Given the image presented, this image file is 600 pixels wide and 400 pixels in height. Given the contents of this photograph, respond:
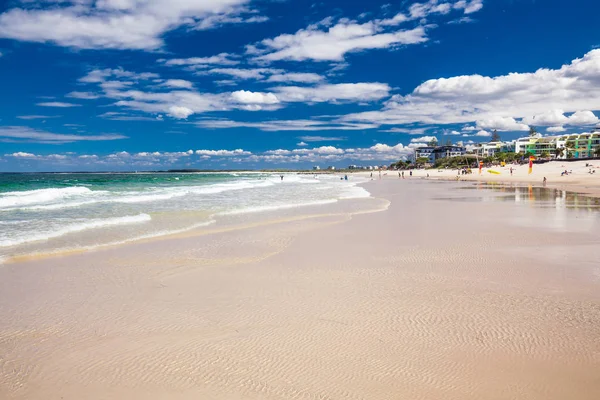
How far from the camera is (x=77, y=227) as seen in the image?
47.6 feet

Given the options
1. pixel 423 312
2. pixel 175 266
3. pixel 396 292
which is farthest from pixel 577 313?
pixel 175 266

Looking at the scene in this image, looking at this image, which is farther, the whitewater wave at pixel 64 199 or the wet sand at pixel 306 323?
the whitewater wave at pixel 64 199

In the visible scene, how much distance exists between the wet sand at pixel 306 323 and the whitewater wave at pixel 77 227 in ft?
10.4

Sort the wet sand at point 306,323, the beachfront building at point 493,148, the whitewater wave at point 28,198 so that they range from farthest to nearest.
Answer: the beachfront building at point 493,148
the whitewater wave at point 28,198
the wet sand at point 306,323

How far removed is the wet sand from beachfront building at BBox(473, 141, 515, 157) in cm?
16066

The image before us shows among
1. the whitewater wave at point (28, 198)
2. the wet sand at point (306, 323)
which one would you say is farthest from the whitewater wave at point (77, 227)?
the whitewater wave at point (28, 198)

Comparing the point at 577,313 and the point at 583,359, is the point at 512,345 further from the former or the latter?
the point at 577,313

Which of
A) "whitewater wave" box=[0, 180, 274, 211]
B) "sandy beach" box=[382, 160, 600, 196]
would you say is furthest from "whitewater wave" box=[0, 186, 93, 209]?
"sandy beach" box=[382, 160, 600, 196]

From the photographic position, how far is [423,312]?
5.99 metres

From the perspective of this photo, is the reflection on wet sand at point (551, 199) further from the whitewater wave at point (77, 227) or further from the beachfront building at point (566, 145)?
the beachfront building at point (566, 145)

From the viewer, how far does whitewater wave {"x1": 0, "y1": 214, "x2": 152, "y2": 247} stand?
11.9m

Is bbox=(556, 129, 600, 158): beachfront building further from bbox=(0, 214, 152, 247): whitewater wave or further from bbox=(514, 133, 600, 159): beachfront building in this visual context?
bbox=(0, 214, 152, 247): whitewater wave

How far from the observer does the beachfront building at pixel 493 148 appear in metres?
155

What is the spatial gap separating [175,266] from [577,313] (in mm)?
7500
